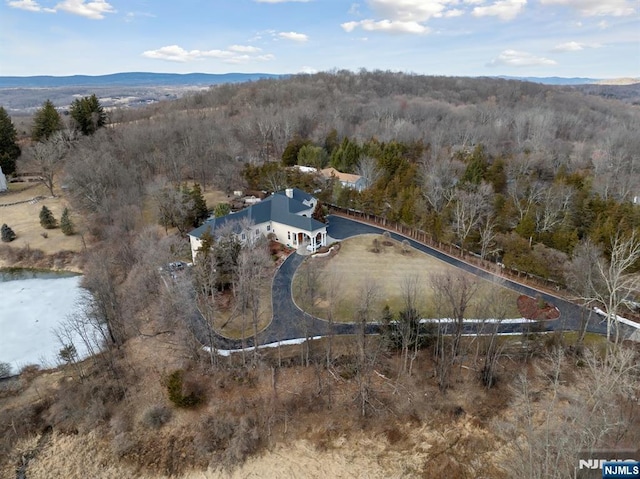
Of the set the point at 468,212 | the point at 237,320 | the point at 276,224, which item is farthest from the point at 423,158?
the point at 237,320

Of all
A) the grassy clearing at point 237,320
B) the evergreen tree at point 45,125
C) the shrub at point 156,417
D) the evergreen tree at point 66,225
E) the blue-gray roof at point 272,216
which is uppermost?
the evergreen tree at point 45,125

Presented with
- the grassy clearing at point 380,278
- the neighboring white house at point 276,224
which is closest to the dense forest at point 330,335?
the grassy clearing at point 380,278

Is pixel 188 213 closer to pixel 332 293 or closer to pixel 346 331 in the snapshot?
pixel 332 293

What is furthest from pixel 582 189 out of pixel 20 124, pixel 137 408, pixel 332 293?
pixel 20 124

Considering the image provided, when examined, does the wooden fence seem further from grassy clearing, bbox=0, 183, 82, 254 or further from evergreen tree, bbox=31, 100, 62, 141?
evergreen tree, bbox=31, 100, 62, 141

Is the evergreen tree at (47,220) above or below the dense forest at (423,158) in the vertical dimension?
below

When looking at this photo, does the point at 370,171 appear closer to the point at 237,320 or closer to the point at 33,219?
the point at 237,320

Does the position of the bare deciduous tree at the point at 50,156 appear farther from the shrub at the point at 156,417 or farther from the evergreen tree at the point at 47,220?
the shrub at the point at 156,417
